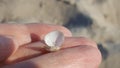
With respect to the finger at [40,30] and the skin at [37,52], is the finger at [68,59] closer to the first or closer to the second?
the skin at [37,52]

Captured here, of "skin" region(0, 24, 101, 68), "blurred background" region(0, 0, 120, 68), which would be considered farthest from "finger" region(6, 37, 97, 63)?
"blurred background" region(0, 0, 120, 68)

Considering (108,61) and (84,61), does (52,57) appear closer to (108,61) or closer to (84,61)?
(84,61)

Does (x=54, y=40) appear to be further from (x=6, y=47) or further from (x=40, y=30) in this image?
(x=6, y=47)

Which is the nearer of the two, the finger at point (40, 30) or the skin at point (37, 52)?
the skin at point (37, 52)

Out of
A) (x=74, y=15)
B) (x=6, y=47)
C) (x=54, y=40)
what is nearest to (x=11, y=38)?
(x=6, y=47)

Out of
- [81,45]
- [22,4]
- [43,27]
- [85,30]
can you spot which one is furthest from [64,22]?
[81,45]

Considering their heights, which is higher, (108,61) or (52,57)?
(52,57)

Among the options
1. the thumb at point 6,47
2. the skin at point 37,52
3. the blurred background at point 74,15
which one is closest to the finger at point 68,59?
the skin at point 37,52
